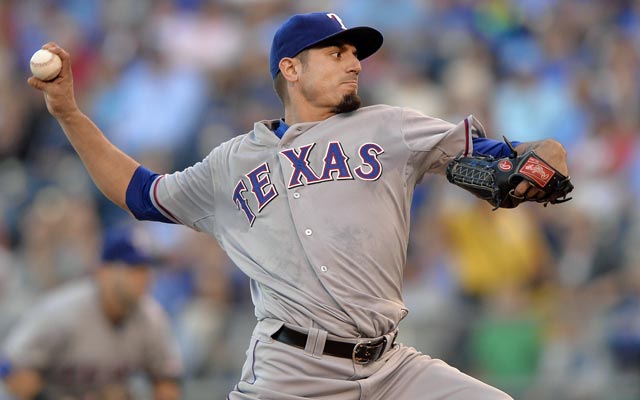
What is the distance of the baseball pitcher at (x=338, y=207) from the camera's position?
13.8 feet

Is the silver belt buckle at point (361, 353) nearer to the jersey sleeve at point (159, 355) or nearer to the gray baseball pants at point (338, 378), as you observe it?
the gray baseball pants at point (338, 378)

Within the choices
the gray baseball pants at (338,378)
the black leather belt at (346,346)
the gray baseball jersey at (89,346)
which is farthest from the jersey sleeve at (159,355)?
the black leather belt at (346,346)

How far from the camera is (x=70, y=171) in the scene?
9867mm

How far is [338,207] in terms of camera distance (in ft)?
14.0

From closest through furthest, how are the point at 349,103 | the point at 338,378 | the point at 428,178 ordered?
the point at 338,378 → the point at 349,103 → the point at 428,178

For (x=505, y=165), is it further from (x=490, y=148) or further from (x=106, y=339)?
(x=106, y=339)

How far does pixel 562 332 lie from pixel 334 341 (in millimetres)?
3886

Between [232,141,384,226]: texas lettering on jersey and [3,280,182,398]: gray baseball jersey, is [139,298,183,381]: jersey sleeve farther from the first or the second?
[232,141,384,226]: texas lettering on jersey

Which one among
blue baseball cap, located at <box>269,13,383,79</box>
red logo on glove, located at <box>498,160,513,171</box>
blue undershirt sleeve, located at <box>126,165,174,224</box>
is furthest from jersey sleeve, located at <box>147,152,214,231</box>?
red logo on glove, located at <box>498,160,513,171</box>

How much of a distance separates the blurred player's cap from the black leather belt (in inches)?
95.3

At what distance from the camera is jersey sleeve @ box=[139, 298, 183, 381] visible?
666 cm

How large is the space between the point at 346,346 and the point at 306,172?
664mm

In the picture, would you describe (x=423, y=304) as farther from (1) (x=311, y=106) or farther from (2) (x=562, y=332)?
(1) (x=311, y=106)

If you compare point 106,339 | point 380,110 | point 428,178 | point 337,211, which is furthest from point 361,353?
point 428,178
